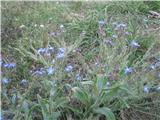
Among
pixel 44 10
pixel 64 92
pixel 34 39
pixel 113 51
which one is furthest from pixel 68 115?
pixel 44 10

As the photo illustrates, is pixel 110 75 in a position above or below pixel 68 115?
above

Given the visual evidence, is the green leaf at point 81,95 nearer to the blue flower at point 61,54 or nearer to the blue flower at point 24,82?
the blue flower at point 61,54

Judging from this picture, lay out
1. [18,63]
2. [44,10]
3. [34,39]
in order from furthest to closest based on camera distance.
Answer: [44,10] < [34,39] < [18,63]

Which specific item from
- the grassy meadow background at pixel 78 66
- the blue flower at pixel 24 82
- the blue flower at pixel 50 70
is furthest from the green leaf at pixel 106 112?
the blue flower at pixel 24 82

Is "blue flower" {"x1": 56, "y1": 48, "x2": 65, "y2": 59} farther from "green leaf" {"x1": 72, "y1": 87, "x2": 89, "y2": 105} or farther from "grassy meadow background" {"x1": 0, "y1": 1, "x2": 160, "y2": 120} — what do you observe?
"green leaf" {"x1": 72, "y1": 87, "x2": 89, "y2": 105}

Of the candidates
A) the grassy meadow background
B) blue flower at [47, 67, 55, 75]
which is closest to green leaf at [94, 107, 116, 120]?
the grassy meadow background

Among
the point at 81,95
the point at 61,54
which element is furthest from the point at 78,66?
the point at 81,95

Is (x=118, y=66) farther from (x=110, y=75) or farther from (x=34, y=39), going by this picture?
(x=34, y=39)

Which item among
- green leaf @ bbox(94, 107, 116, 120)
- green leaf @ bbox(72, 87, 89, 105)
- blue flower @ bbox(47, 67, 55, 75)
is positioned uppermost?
blue flower @ bbox(47, 67, 55, 75)
